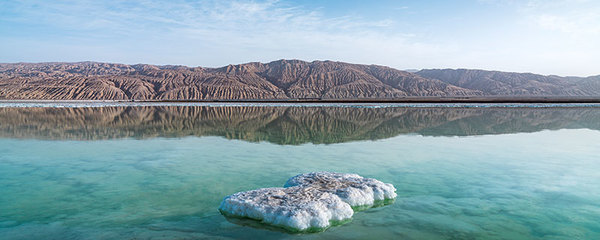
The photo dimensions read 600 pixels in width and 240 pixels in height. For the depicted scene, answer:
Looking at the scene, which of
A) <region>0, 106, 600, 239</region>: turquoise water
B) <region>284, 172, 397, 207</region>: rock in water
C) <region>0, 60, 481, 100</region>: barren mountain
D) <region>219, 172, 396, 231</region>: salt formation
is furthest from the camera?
<region>0, 60, 481, 100</region>: barren mountain

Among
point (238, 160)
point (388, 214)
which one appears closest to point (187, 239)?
point (388, 214)

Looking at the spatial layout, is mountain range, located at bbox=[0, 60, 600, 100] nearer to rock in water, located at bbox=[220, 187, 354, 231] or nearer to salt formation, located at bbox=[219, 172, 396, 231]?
salt formation, located at bbox=[219, 172, 396, 231]

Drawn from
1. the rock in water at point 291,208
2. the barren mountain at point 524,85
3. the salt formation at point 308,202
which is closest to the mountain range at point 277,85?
the barren mountain at point 524,85

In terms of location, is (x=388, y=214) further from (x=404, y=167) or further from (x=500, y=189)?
(x=404, y=167)

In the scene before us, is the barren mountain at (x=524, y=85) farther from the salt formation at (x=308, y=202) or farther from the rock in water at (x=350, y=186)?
the salt formation at (x=308, y=202)

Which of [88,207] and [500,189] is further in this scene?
[500,189]

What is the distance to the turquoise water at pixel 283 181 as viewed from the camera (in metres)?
5.98

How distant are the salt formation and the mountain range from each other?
355ft

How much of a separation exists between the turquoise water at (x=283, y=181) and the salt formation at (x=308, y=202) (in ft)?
0.84

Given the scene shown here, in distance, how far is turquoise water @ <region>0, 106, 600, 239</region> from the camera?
598 centimetres

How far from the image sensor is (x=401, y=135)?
18.7 meters

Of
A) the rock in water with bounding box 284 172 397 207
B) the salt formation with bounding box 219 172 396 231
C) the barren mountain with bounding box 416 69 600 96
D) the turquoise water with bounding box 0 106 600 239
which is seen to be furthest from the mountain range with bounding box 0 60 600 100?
the salt formation with bounding box 219 172 396 231

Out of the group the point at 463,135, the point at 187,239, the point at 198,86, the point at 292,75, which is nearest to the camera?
the point at 187,239

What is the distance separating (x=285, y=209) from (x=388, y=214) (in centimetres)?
173
